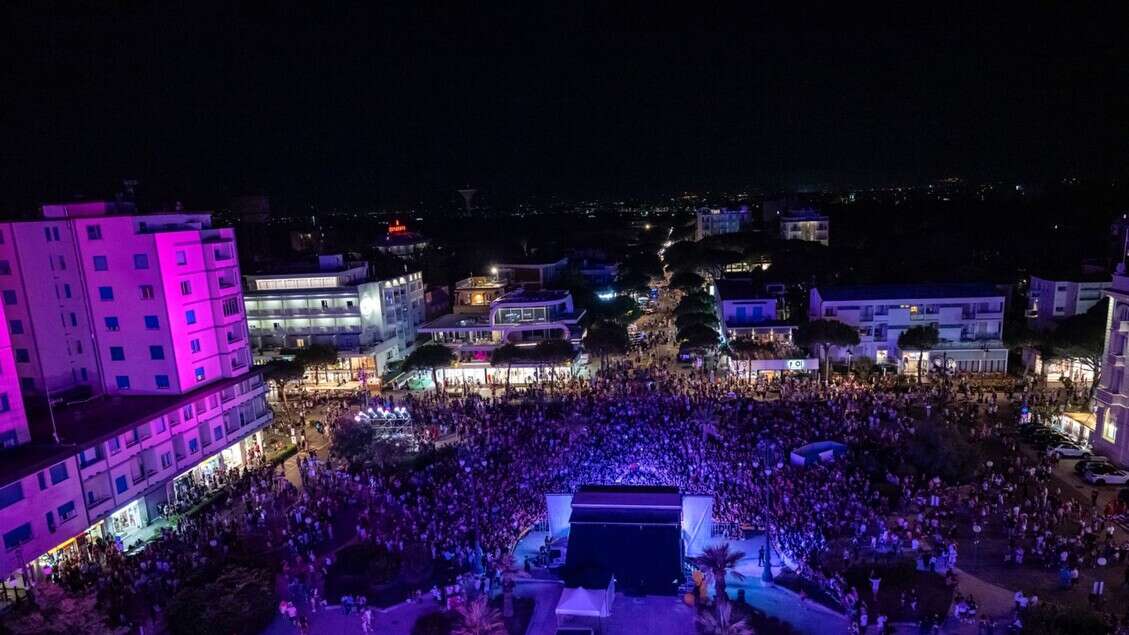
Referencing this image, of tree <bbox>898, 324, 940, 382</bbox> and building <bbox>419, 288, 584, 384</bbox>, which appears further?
building <bbox>419, 288, 584, 384</bbox>

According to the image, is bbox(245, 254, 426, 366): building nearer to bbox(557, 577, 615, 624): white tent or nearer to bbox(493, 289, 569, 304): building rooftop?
bbox(493, 289, 569, 304): building rooftop

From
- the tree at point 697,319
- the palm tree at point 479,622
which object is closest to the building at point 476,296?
the tree at point 697,319

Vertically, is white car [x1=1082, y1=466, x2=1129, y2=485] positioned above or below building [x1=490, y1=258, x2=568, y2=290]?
below

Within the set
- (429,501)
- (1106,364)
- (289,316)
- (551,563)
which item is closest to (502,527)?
(551,563)

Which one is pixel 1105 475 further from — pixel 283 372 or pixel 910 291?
pixel 283 372

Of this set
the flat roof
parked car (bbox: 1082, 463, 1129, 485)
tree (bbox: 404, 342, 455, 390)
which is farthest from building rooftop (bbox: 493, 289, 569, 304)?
parked car (bbox: 1082, 463, 1129, 485)

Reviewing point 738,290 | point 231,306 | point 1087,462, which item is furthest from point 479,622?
point 738,290
